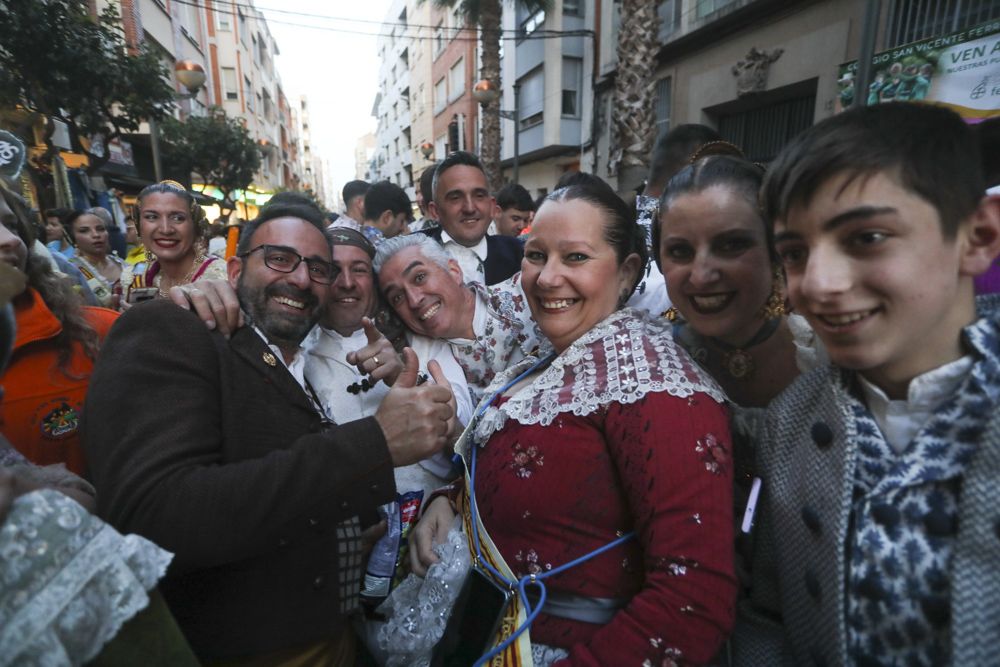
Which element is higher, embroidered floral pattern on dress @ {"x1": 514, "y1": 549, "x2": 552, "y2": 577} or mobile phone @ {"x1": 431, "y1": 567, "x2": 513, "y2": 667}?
embroidered floral pattern on dress @ {"x1": 514, "y1": 549, "x2": 552, "y2": 577}

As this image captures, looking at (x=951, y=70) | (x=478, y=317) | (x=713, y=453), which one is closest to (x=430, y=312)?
(x=478, y=317)

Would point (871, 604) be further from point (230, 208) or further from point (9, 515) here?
point (230, 208)

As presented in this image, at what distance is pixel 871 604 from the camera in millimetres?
1038

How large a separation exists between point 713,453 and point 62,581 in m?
1.34

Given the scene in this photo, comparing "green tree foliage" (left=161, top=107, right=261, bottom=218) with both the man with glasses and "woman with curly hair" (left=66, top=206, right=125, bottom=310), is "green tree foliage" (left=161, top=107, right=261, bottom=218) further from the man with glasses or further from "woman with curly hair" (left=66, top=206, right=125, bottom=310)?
the man with glasses

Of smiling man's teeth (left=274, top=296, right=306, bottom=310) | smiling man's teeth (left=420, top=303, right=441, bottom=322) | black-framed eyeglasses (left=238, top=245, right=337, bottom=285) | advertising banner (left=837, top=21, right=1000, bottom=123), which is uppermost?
advertising banner (left=837, top=21, right=1000, bottom=123)

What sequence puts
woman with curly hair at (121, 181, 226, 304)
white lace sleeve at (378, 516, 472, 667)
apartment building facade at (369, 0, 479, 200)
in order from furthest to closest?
apartment building facade at (369, 0, 479, 200) < woman with curly hair at (121, 181, 226, 304) < white lace sleeve at (378, 516, 472, 667)

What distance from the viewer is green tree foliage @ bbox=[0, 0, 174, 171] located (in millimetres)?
6707

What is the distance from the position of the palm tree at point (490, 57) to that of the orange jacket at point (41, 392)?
13.4 metres

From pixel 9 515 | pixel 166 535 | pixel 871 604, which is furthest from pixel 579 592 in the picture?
pixel 9 515

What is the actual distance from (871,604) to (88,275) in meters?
6.99

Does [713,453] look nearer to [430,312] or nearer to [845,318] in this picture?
[845,318]

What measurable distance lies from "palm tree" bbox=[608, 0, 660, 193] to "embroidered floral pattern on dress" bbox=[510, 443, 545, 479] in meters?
9.24

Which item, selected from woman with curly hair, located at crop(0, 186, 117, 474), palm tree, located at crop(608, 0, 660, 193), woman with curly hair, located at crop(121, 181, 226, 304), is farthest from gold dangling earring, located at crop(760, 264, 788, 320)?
palm tree, located at crop(608, 0, 660, 193)
